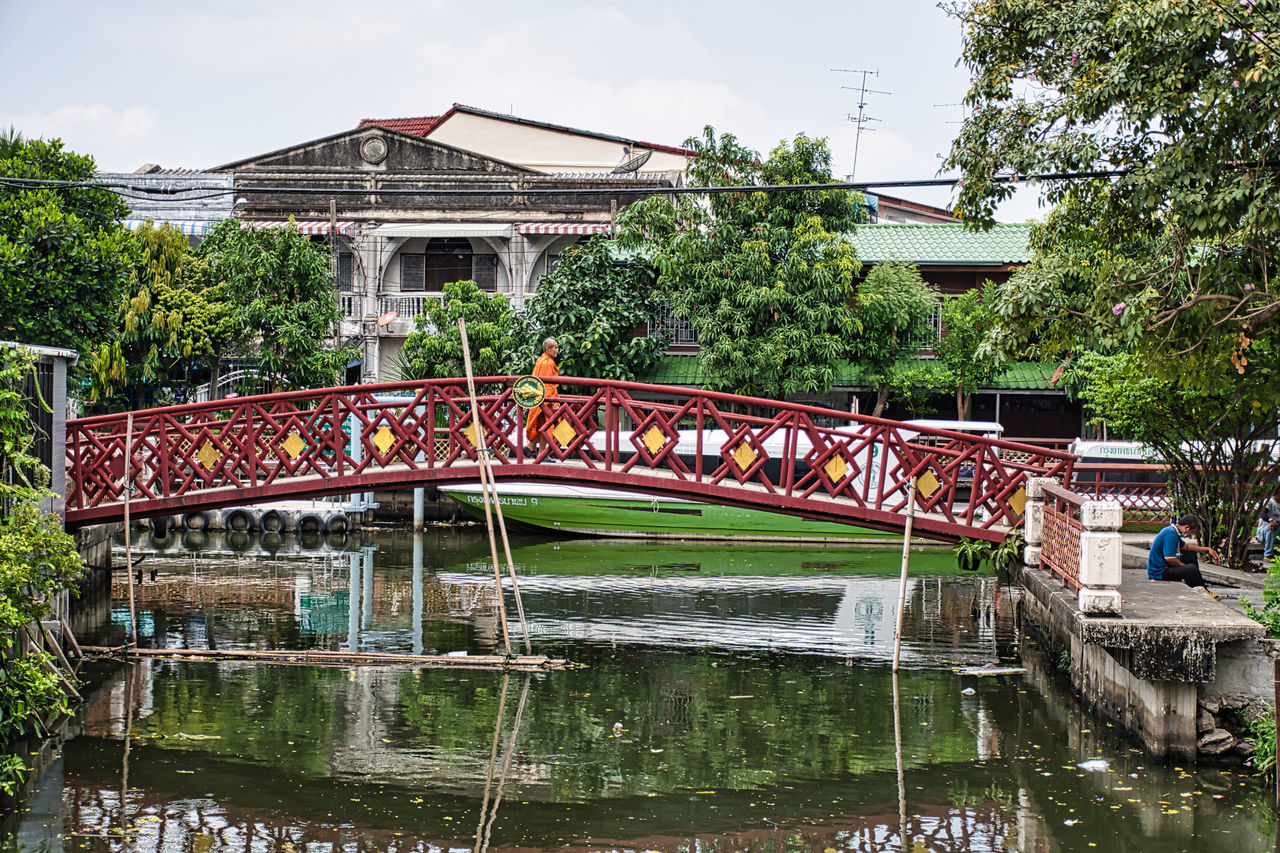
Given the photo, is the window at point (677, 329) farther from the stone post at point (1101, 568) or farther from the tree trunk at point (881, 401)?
the stone post at point (1101, 568)

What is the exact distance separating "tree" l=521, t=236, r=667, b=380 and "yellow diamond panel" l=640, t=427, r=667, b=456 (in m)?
11.0

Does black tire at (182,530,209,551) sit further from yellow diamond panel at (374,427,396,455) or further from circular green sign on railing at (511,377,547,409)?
circular green sign on railing at (511,377,547,409)

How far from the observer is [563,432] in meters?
15.1

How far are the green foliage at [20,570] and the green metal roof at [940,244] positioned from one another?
1986 cm

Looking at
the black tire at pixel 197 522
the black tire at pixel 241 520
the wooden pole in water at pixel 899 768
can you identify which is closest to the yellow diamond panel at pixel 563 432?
the wooden pole in water at pixel 899 768

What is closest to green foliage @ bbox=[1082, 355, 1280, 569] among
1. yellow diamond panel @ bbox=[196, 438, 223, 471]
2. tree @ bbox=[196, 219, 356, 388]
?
yellow diamond panel @ bbox=[196, 438, 223, 471]

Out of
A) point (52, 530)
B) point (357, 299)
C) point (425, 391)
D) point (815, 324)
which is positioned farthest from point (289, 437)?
point (357, 299)

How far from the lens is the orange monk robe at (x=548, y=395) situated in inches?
589

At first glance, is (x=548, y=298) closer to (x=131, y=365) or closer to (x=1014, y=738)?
(x=131, y=365)

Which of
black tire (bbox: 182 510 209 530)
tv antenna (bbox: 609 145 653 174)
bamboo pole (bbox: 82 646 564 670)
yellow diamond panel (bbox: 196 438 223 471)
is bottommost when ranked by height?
black tire (bbox: 182 510 209 530)

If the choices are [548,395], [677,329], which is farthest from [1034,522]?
Result: [677,329]

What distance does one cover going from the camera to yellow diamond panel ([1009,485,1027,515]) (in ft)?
47.6

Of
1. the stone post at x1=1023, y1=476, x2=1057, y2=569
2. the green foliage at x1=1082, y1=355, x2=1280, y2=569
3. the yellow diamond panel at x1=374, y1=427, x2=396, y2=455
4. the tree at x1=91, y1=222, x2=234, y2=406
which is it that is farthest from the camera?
the tree at x1=91, y1=222, x2=234, y2=406

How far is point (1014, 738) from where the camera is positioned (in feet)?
35.6
